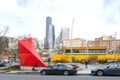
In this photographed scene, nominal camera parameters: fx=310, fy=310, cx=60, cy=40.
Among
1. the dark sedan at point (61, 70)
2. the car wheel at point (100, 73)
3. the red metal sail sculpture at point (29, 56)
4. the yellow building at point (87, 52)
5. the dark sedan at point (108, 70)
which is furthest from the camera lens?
the yellow building at point (87, 52)

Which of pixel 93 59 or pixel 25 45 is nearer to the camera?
pixel 25 45

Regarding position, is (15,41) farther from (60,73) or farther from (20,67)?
(60,73)

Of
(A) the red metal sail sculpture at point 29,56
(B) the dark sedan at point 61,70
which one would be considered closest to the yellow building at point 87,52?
(A) the red metal sail sculpture at point 29,56

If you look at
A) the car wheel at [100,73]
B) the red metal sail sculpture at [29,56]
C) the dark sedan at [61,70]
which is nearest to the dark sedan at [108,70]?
the car wheel at [100,73]

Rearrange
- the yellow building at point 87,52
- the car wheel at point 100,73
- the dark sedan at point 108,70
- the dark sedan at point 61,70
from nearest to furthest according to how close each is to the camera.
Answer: the dark sedan at point 108,70 < the car wheel at point 100,73 < the dark sedan at point 61,70 < the yellow building at point 87,52

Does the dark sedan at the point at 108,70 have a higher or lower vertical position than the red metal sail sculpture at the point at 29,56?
lower

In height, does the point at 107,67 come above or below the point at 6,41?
below

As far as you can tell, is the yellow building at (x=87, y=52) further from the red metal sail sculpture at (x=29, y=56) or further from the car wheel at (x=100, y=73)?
the car wheel at (x=100, y=73)

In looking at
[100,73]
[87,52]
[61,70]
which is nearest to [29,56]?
[61,70]

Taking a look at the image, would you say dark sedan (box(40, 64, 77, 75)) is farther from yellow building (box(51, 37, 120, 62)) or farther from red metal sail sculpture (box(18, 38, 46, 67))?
yellow building (box(51, 37, 120, 62))

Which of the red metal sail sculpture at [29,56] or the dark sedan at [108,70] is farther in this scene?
the red metal sail sculpture at [29,56]

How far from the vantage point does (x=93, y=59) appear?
3393 inches

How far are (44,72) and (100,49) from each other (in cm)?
8659

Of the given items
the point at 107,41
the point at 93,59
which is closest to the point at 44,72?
the point at 93,59
